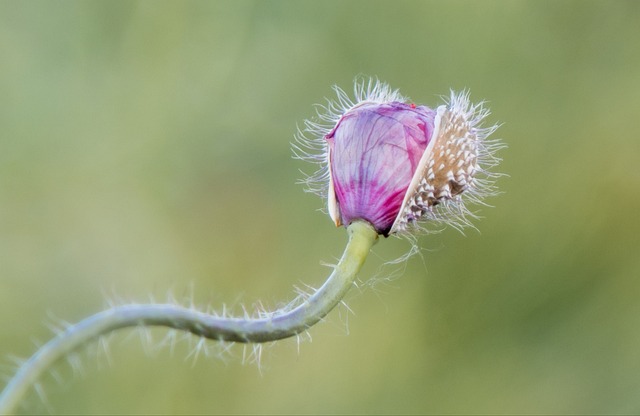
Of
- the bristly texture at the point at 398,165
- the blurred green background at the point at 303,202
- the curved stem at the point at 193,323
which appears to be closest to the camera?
the curved stem at the point at 193,323

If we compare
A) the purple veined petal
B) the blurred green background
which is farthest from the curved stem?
the blurred green background

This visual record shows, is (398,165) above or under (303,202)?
under

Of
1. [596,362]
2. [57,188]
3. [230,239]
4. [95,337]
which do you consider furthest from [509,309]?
[95,337]

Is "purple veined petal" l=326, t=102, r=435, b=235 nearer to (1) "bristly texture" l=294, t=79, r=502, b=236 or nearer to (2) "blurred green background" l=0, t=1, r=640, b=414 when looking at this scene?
(1) "bristly texture" l=294, t=79, r=502, b=236

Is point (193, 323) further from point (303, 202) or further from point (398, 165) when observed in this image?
point (303, 202)

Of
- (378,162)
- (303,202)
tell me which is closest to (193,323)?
(378,162)

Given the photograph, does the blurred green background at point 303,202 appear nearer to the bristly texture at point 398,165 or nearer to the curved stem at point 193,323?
the bristly texture at point 398,165

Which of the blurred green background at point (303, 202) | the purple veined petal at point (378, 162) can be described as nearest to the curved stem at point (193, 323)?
the purple veined petal at point (378, 162)
